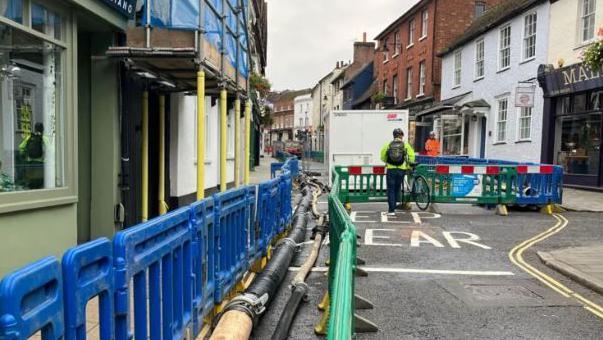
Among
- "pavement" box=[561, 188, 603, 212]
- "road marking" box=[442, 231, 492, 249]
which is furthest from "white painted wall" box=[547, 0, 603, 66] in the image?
"road marking" box=[442, 231, 492, 249]

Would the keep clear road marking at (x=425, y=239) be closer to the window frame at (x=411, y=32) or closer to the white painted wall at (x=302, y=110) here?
the window frame at (x=411, y=32)

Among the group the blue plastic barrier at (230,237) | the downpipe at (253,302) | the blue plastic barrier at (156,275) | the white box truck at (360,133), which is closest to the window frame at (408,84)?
the white box truck at (360,133)

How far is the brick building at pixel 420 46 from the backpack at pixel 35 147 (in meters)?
26.3

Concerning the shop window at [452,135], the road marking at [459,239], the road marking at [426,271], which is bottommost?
the road marking at [426,271]

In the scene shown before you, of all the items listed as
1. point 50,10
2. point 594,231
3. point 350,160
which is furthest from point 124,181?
point 350,160

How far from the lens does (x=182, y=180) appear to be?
10.6 meters

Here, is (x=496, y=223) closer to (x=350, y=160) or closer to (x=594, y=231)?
(x=594, y=231)

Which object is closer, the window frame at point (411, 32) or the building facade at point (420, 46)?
the building facade at point (420, 46)

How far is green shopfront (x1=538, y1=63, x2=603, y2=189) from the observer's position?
14.9 metres

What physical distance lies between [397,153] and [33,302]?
32.1 feet

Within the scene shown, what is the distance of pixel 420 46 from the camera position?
3083 cm

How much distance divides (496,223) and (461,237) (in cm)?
200

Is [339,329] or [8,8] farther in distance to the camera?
[8,8]

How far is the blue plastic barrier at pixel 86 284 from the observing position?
1.97 metres
